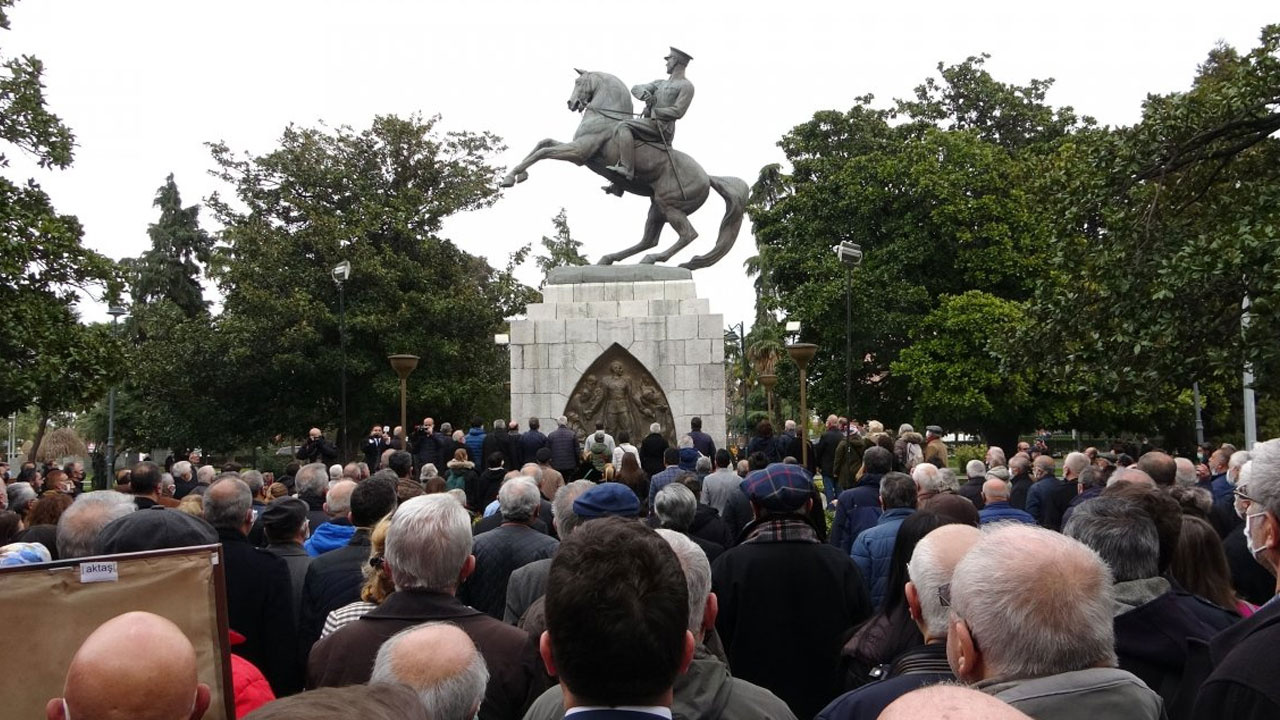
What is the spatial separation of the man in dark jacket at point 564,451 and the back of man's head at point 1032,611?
1389 cm

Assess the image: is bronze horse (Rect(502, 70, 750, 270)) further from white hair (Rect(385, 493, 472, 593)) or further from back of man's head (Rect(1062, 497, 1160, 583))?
back of man's head (Rect(1062, 497, 1160, 583))

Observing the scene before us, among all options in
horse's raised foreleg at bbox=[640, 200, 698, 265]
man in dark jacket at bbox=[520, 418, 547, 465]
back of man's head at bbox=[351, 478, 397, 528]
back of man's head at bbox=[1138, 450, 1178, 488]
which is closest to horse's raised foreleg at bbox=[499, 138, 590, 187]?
horse's raised foreleg at bbox=[640, 200, 698, 265]

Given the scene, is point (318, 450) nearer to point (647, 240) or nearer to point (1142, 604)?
point (647, 240)

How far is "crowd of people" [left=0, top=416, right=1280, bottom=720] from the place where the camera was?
2314mm

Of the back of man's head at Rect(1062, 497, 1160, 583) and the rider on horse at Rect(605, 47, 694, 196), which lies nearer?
the back of man's head at Rect(1062, 497, 1160, 583)

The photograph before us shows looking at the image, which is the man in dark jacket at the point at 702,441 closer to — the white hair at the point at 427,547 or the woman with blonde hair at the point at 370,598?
the woman with blonde hair at the point at 370,598

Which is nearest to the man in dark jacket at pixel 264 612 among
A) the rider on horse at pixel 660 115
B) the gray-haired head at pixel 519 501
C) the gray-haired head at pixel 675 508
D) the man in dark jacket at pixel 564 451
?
the gray-haired head at pixel 519 501

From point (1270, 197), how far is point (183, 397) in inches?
1165

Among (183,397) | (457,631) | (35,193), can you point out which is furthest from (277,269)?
(457,631)

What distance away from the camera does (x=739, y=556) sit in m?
4.86

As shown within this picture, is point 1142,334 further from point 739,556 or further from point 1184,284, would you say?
point 739,556

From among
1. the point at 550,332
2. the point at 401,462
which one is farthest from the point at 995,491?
the point at 550,332

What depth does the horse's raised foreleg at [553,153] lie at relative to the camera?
1822 centimetres

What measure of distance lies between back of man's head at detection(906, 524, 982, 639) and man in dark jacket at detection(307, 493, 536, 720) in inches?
50.4
